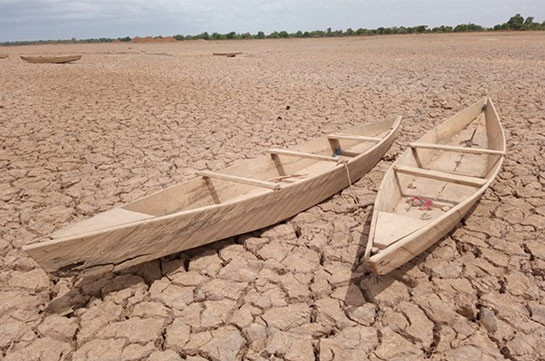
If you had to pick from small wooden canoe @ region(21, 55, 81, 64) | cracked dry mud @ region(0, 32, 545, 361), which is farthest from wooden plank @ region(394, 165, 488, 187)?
small wooden canoe @ region(21, 55, 81, 64)

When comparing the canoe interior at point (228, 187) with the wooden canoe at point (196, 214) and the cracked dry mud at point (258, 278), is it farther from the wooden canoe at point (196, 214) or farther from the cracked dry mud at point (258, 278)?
the cracked dry mud at point (258, 278)

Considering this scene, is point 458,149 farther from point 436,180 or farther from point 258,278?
point 258,278

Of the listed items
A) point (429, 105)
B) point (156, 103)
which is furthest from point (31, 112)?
point (429, 105)

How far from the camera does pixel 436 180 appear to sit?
378cm

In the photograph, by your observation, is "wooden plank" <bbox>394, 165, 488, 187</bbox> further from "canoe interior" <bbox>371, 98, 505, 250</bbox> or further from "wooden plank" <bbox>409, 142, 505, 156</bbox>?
"wooden plank" <bbox>409, 142, 505, 156</bbox>

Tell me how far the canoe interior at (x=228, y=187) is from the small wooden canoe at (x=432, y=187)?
755mm

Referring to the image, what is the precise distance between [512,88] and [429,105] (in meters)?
2.64

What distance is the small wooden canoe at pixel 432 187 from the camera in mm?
2301

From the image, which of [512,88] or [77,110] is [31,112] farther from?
[512,88]

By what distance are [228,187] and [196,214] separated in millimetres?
1023

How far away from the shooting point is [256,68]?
46.0 ft

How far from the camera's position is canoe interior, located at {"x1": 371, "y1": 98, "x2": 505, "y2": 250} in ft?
8.26

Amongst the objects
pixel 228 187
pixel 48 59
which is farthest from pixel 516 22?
pixel 228 187

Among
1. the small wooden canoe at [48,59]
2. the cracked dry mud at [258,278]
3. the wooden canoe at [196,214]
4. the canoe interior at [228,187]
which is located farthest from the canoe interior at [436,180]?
the small wooden canoe at [48,59]
